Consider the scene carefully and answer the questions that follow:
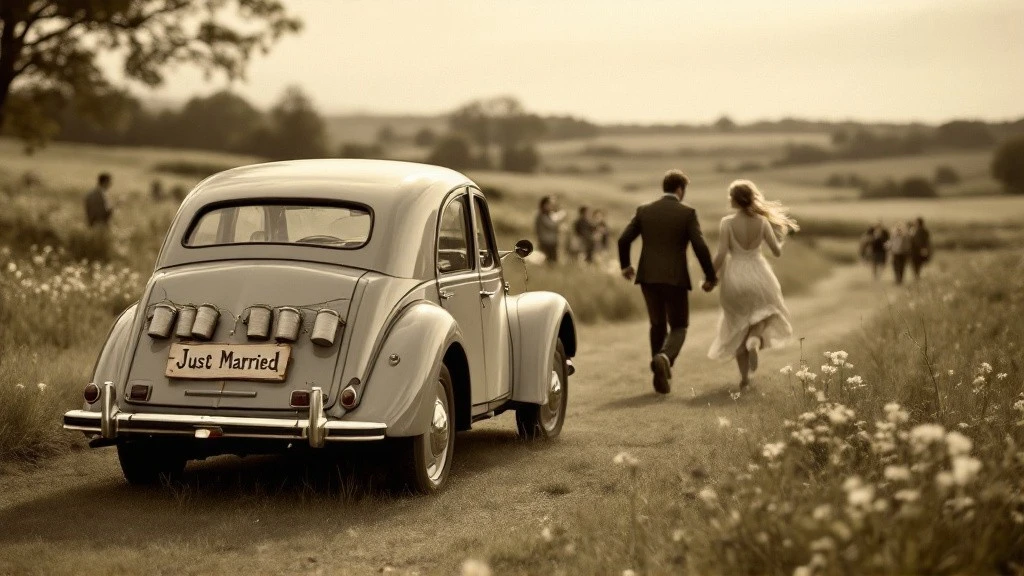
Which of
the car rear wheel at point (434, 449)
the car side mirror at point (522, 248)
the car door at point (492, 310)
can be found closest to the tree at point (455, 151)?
the car side mirror at point (522, 248)

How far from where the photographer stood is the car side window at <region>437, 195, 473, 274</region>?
8531mm

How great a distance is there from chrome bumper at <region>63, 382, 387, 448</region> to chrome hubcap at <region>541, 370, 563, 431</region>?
304 cm

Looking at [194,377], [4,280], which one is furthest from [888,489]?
[4,280]

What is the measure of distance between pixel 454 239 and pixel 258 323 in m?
1.93

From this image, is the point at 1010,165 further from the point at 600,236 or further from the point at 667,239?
the point at 667,239

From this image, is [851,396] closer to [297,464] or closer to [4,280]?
[297,464]

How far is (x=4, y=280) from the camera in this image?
14.0m

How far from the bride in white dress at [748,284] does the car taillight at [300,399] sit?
6914 mm

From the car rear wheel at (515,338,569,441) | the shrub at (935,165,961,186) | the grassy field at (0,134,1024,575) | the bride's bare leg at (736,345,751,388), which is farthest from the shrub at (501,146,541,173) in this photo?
the car rear wheel at (515,338,569,441)

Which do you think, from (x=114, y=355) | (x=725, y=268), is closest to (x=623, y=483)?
(x=114, y=355)

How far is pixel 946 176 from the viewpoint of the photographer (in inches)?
3580

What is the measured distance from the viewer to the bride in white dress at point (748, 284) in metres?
13.3

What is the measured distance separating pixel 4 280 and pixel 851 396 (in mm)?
9416

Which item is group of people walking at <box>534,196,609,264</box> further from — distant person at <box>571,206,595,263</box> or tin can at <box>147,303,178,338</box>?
tin can at <box>147,303,178,338</box>
